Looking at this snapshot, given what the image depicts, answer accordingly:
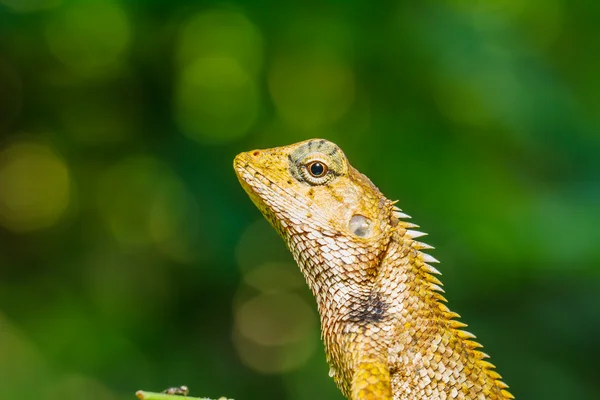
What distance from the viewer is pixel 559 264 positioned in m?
5.41

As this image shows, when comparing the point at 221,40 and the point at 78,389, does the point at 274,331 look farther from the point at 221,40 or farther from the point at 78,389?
the point at 221,40

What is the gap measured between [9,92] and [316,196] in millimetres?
5016

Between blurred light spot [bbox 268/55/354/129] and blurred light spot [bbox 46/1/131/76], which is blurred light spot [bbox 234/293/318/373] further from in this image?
blurred light spot [bbox 46/1/131/76]

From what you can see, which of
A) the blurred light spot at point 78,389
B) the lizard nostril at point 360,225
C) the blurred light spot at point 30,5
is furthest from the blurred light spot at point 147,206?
the lizard nostril at point 360,225

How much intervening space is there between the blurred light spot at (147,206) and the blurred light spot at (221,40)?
3.52 ft

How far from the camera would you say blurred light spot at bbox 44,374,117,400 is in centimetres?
589

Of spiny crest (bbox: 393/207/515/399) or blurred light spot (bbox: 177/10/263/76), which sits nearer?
spiny crest (bbox: 393/207/515/399)

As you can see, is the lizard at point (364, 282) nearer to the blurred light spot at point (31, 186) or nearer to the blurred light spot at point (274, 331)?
the blurred light spot at point (274, 331)

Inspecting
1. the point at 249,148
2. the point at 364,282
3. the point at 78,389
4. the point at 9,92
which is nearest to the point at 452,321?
the point at 364,282

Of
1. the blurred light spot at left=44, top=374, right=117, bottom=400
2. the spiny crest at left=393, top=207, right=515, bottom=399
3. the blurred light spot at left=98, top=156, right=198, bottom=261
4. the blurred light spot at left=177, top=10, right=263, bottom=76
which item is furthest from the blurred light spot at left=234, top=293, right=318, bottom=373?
the spiny crest at left=393, top=207, right=515, bottom=399

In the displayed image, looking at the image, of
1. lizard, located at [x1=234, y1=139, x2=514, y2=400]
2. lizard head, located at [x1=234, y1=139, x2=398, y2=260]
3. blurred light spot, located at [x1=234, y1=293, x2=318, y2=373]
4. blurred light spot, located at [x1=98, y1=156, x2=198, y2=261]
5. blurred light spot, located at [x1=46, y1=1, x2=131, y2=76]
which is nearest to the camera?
lizard, located at [x1=234, y1=139, x2=514, y2=400]

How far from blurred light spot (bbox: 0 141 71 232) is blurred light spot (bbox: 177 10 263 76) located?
1820 mm

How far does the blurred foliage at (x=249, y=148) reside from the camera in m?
5.75

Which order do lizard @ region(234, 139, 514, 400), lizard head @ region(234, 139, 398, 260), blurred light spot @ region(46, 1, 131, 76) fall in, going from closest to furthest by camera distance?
lizard @ region(234, 139, 514, 400)
lizard head @ region(234, 139, 398, 260)
blurred light spot @ region(46, 1, 131, 76)
